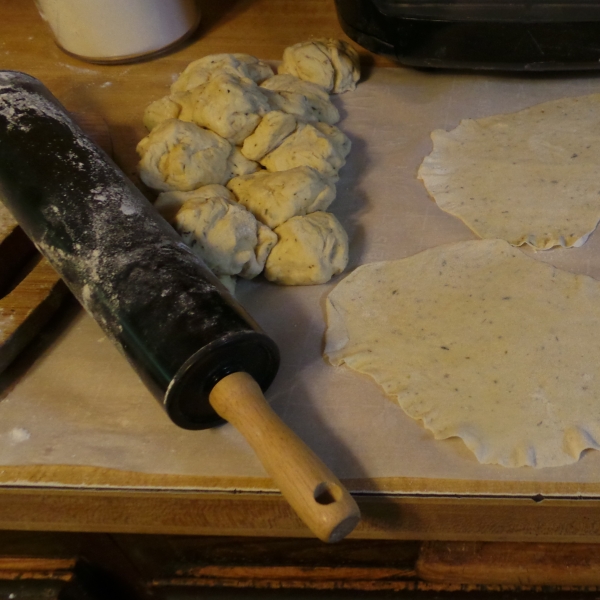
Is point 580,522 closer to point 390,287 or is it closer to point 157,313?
point 390,287

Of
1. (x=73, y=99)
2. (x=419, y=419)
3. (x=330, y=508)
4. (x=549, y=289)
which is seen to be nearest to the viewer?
(x=330, y=508)

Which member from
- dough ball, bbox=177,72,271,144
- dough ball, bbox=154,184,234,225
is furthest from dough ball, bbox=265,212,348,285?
dough ball, bbox=177,72,271,144

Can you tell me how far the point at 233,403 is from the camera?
0.75m

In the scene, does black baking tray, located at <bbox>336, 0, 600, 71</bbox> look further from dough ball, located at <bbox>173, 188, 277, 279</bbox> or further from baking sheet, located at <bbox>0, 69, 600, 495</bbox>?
dough ball, located at <bbox>173, 188, 277, 279</bbox>

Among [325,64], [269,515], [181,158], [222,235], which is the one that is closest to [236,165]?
[181,158]

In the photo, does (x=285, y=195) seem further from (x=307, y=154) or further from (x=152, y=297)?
(x=152, y=297)

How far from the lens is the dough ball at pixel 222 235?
1.02 metres

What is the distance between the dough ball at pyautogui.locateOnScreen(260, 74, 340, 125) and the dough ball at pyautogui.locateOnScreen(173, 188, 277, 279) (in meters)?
0.39

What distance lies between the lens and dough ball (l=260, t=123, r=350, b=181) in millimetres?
1176

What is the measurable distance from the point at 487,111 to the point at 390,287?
594 mm

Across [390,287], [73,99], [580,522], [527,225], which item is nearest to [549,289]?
[527,225]

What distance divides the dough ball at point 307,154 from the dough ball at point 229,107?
0.07 m

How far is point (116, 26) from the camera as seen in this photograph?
149 centimetres

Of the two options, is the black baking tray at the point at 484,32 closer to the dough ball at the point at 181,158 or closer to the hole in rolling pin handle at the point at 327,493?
the dough ball at the point at 181,158
